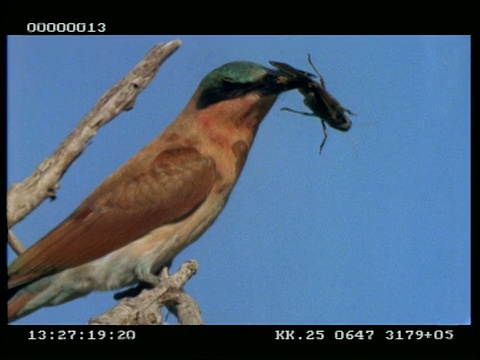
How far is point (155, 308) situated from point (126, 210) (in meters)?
0.47

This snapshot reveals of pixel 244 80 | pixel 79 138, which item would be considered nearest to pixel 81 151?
pixel 79 138

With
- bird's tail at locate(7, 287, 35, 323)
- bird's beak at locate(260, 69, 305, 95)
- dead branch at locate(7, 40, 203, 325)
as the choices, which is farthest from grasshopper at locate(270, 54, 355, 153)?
bird's tail at locate(7, 287, 35, 323)

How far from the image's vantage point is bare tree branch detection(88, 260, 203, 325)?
3695 millimetres

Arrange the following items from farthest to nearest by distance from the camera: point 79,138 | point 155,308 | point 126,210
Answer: point 126,210, point 155,308, point 79,138

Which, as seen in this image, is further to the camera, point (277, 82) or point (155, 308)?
point (277, 82)

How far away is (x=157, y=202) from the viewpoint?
407 cm

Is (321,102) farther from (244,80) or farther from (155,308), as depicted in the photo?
(155,308)

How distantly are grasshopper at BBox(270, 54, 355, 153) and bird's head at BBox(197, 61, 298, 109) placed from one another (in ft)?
0.13

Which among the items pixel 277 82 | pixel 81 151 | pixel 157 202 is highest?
pixel 277 82

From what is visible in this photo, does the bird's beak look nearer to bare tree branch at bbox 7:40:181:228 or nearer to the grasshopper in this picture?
the grasshopper
